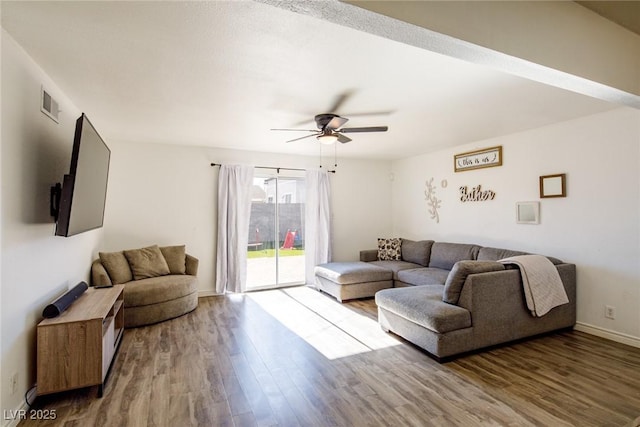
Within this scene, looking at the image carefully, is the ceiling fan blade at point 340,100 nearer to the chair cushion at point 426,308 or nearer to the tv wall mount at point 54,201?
the chair cushion at point 426,308

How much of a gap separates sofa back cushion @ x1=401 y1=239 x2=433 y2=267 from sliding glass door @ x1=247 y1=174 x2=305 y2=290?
1.89 metres

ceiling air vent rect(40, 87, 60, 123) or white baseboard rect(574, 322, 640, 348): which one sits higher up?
ceiling air vent rect(40, 87, 60, 123)

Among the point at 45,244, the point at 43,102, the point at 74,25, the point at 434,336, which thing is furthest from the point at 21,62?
the point at 434,336

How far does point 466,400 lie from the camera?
7.36ft

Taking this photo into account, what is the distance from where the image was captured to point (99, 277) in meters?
3.62

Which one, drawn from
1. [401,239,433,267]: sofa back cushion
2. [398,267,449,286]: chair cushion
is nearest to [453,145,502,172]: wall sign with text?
[401,239,433,267]: sofa back cushion

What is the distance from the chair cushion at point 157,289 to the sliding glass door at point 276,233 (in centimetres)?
144

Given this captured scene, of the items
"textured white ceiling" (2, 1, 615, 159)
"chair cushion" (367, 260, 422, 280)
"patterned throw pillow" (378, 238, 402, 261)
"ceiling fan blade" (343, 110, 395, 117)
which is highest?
"ceiling fan blade" (343, 110, 395, 117)

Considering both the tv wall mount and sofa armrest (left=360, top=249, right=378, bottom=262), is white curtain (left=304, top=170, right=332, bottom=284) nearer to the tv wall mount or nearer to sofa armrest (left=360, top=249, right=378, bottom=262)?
sofa armrest (left=360, top=249, right=378, bottom=262)

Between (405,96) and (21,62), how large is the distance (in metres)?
2.86

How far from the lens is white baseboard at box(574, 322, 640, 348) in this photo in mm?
3154

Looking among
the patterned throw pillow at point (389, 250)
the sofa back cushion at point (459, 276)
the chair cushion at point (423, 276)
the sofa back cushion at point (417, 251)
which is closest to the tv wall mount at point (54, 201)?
the sofa back cushion at point (459, 276)

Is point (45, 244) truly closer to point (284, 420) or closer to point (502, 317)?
point (284, 420)

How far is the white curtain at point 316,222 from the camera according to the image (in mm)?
5773
